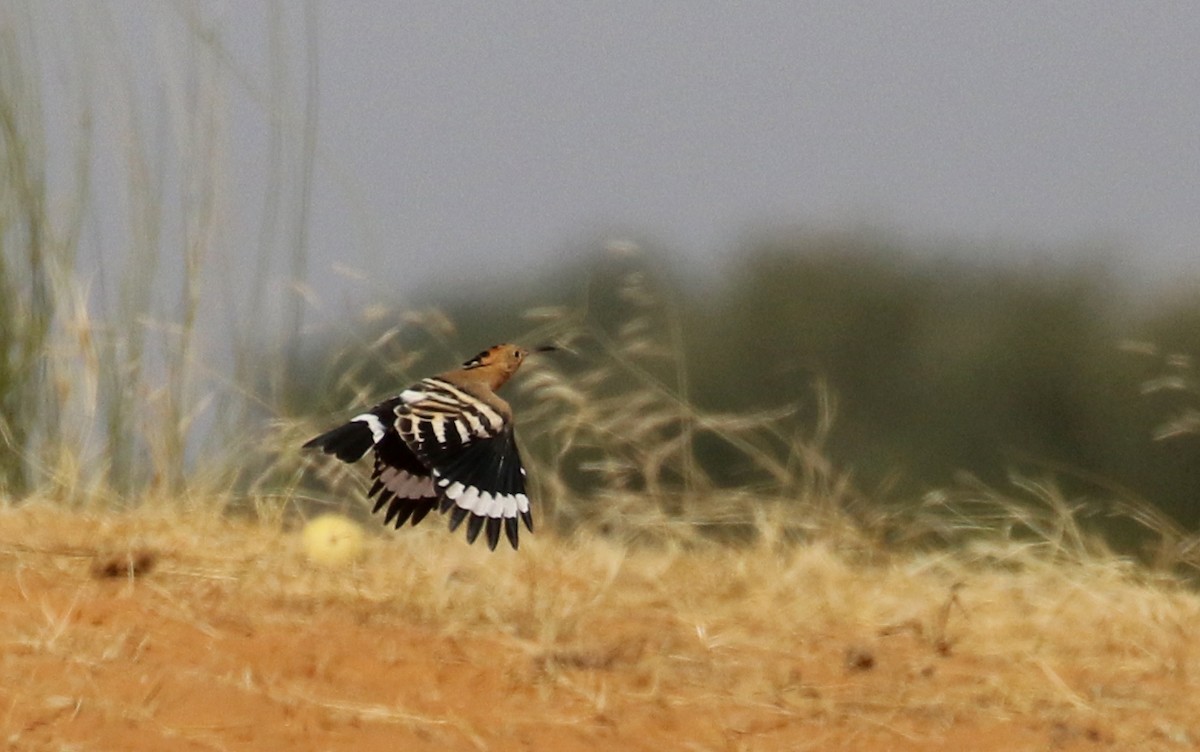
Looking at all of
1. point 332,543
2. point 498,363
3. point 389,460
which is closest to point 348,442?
point 389,460

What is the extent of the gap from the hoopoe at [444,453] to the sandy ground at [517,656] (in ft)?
0.78

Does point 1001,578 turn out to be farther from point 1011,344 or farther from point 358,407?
point 1011,344

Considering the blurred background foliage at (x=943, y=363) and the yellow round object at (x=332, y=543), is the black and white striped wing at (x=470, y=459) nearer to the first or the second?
the yellow round object at (x=332, y=543)

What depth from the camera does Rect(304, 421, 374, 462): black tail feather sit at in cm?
397

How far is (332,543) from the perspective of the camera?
15.6ft

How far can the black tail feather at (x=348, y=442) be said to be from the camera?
3969mm

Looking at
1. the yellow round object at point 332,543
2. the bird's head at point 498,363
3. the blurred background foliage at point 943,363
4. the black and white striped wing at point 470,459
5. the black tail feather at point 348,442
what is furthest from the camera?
the blurred background foliage at point 943,363

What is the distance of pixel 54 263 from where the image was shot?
530 centimetres

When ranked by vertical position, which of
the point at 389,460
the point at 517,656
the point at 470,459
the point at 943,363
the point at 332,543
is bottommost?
the point at 943,363

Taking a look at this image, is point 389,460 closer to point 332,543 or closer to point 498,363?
point 498,363

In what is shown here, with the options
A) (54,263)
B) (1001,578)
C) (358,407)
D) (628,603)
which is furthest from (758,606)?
(54,263)

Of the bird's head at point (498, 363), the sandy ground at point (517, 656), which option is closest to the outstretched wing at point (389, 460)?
the sandy ground at point (517, 656)

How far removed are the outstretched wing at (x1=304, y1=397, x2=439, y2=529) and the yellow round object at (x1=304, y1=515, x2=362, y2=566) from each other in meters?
0.62

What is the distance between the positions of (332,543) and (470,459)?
102 centimetres
